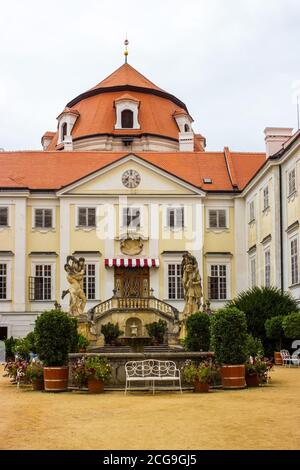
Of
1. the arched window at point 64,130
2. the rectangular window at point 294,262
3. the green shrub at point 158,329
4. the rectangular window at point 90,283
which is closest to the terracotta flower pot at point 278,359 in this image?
the rectangular window at point 294,262

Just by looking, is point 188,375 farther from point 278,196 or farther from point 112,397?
point 278,196

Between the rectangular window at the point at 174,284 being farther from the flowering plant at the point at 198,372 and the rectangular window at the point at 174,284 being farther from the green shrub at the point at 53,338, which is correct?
the flowering plant at the point at 198,372

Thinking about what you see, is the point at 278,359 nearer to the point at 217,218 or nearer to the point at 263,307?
the point at 263,307

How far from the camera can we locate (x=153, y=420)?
39.4ft

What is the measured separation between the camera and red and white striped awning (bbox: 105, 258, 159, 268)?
41.5 meters

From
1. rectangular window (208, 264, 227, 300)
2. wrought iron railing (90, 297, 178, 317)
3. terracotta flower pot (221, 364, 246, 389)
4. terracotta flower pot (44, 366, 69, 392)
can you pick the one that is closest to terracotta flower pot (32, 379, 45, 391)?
terracotta flower pot (44, 366, 69, 392)

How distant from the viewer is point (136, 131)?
52000 mm

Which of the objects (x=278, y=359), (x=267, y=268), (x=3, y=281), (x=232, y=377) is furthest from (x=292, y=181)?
(x=232, y=377)

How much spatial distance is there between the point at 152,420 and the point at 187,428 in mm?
1114

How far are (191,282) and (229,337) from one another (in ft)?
39.6

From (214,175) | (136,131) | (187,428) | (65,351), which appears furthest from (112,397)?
(136,131)

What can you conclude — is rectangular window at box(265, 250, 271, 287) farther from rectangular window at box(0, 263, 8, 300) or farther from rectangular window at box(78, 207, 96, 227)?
rectangular window at box(0, 263, 8, 300)

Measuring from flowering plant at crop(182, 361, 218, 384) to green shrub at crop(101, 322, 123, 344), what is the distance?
19.9 metres

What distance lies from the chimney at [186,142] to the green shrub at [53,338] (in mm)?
34034
